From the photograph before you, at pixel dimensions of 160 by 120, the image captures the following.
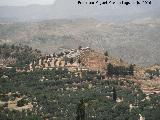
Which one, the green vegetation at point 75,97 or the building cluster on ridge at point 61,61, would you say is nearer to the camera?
the green vegetation at point 75,97

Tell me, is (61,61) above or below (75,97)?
above

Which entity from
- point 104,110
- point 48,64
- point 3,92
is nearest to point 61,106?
point 104,110

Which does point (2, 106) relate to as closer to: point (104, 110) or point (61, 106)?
point (61, 106)

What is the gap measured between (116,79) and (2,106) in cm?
4873

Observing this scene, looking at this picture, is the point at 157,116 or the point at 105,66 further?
the point at 105,66

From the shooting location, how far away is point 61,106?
110188 mm

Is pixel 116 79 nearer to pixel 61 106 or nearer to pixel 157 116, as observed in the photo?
pixel 61 106

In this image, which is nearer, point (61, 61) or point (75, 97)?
point (75, 97)

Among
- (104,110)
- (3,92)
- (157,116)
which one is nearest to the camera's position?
(157,116)

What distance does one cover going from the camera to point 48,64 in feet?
552

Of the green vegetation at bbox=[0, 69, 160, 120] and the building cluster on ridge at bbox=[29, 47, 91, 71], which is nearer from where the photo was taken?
the green vegetation at bbox=[0, 69, 160, 120]

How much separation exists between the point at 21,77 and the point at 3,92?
1917 cm

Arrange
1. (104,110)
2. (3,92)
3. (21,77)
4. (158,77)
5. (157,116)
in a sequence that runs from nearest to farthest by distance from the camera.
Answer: (157,116) < (104,110) < (3,92) < (21,77) < (158,77)

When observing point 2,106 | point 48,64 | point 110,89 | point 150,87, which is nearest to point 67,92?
point 110,89
